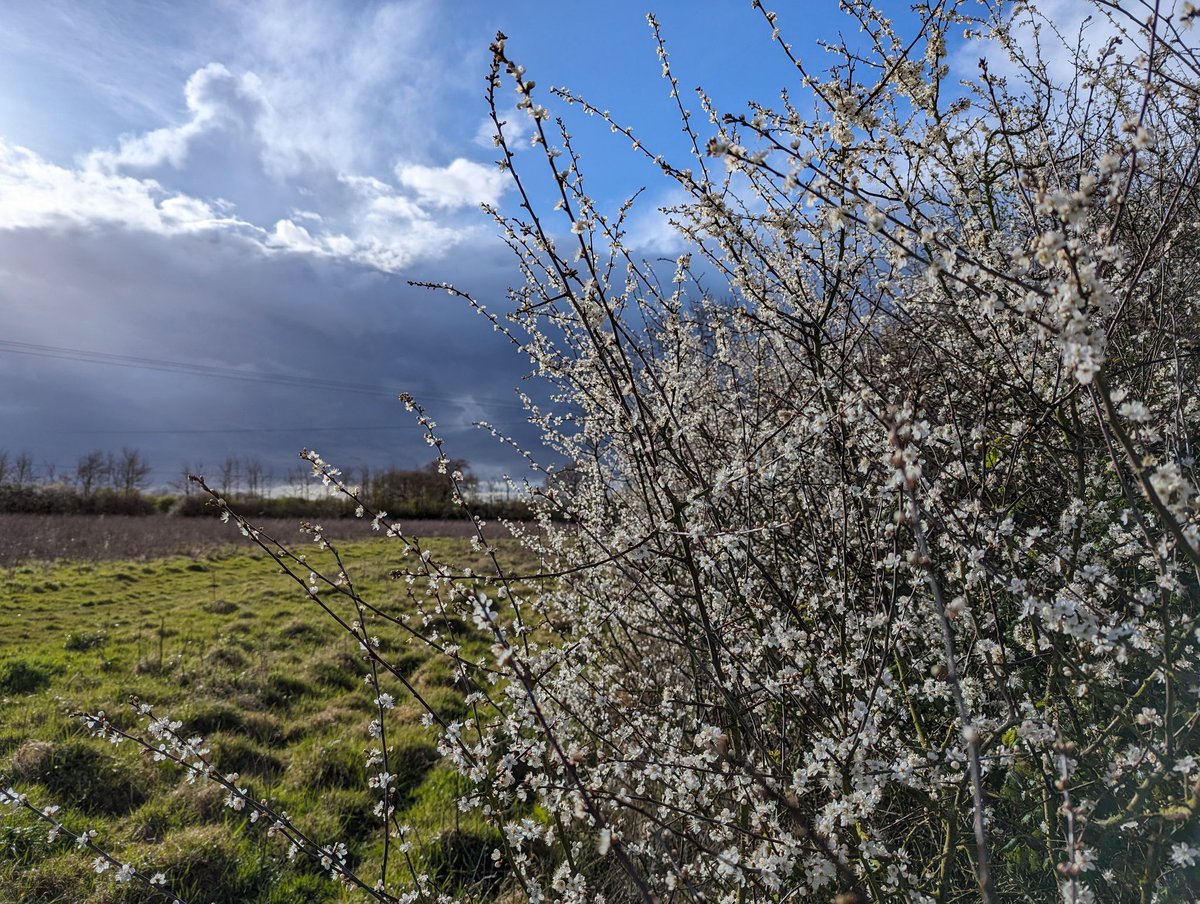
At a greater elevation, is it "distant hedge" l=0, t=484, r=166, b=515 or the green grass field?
"distant hedge" l=0, t=484, r=166, b=515

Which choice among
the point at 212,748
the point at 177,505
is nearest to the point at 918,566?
the point at 212,748

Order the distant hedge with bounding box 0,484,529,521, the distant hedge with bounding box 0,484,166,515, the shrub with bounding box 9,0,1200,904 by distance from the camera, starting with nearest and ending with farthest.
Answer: the shrub with bounding box 9,0,1200,904 → the distant hedge with bounding box 0,484,166,515 → the distant hedge with bounding box 0,484,529,521

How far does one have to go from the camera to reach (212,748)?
19.5ft

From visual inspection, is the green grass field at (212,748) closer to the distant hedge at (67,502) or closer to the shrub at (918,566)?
the shrub at (918,566)

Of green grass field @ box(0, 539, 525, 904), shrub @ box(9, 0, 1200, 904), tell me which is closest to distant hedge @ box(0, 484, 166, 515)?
green grass field @ box(0, 539, 525, 904)

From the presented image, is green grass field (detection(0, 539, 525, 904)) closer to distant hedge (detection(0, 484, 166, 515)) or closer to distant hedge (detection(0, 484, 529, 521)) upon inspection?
distant hedge (detection(0, 484, 529, 521))

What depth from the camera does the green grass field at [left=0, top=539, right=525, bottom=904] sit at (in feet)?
13.9

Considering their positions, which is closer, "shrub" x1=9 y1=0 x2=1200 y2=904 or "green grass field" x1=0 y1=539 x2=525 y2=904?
"shrub" x1=9 y1=0 x2=1200 y2=904

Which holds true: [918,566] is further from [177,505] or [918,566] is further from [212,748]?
[177,505]

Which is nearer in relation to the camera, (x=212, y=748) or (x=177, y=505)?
(x=212, y=748)

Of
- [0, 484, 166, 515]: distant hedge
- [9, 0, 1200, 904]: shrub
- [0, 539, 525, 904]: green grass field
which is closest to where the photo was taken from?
[9, 0, 1200, 904]: shrub

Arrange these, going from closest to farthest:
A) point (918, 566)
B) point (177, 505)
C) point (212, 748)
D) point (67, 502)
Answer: point (918, 566)
point (212, 748)
point (67, 502)
point (177, 505)

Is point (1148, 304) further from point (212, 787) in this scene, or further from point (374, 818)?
point (212, 787)

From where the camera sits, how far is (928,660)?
9.53ft
